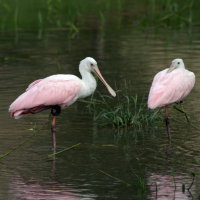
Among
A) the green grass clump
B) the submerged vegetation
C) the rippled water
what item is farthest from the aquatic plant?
the green grass clump

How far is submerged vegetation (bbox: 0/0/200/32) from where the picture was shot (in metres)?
24.0

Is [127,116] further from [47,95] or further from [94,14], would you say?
[94,14]

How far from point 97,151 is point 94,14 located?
15848 mm

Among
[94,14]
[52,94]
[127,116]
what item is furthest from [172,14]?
A: [52,94]

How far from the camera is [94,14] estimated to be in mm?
26188

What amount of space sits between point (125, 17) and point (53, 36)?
392 centimetres

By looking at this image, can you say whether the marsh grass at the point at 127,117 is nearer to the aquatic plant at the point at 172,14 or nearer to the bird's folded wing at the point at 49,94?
the bird's folded wing at the point at 49,94

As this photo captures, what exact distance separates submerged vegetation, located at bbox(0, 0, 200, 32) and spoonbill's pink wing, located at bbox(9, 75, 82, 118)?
11.7 m

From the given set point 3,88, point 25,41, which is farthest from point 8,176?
point 25,41

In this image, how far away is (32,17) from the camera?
84.1 ft

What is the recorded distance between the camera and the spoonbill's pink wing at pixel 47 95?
11.0m

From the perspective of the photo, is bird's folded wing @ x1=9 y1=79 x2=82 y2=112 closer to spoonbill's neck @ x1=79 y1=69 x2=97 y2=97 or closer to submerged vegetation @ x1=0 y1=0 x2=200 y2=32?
spoonbill's neck @ x1=79 y1=69 x2=97 y2=97

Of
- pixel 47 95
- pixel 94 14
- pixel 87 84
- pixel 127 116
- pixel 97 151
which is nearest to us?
pixel 97 151

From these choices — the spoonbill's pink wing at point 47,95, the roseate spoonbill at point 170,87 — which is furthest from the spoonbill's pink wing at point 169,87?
the spoonbill's pink wing at point 47,95
